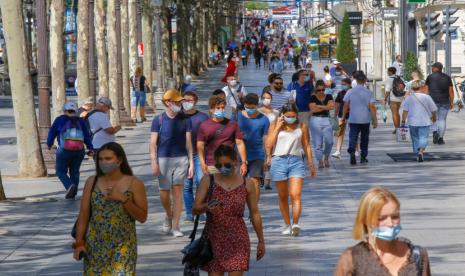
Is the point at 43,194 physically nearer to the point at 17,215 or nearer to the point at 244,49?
the point at 17,215

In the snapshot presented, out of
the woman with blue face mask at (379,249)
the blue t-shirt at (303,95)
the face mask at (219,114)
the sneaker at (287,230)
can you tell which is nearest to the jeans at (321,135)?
the blue t-shirt at (303,95)

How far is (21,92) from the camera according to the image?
2172cm

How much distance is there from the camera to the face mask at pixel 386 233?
19.4 feet

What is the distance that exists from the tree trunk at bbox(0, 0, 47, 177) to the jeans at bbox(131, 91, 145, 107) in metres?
16.2

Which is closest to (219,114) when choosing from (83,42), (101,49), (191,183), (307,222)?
(191,183)

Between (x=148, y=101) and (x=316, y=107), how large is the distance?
22.4m

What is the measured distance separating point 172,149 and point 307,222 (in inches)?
83.6

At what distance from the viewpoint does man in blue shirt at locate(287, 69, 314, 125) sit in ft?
77.2

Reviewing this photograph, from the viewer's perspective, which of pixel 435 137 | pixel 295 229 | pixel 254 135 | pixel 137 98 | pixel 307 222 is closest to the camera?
pixel 295 229

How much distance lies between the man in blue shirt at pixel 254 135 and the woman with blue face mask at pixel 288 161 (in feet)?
3.26

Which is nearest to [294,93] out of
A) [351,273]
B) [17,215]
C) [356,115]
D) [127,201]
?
[356,115]

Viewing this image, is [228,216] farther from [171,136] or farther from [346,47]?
[346,47]

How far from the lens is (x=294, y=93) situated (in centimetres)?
2358

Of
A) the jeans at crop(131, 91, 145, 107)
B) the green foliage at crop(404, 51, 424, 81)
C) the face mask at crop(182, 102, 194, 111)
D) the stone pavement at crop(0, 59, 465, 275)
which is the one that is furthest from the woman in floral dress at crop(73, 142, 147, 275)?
the green foliage at crop(404, 51, 424, 81)
